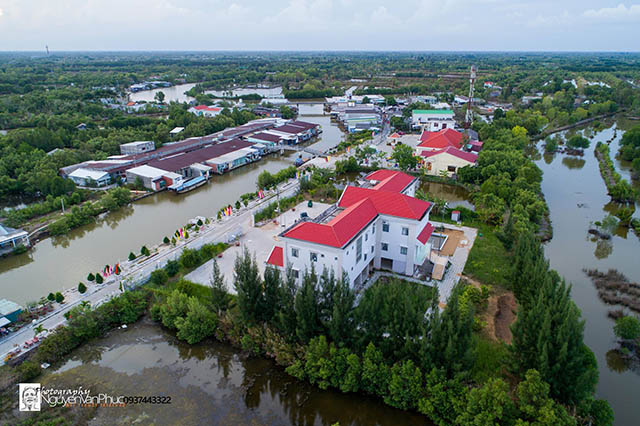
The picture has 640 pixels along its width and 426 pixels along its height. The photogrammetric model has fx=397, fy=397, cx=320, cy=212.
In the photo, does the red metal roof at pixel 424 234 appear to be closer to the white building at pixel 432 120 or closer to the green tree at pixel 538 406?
the green tree at pixel 538 406

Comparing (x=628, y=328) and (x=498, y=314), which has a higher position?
(x=628, y=328)

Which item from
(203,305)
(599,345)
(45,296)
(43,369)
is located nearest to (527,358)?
(599,345)

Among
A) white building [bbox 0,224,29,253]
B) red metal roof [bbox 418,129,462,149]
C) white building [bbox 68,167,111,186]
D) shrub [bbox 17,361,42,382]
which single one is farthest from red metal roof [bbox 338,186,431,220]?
white building [bbox 68,167,111,186]

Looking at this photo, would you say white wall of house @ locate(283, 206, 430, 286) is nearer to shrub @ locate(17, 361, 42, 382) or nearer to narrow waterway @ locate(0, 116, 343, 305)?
shrub @ locate(17, 361, 42, 382)

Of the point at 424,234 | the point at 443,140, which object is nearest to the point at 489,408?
the point at 424,234

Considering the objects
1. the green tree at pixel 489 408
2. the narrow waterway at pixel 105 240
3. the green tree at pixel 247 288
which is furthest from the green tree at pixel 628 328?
the narrow waterway at pixel 105 240

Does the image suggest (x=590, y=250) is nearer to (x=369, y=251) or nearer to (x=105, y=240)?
(x=369, y=251)
